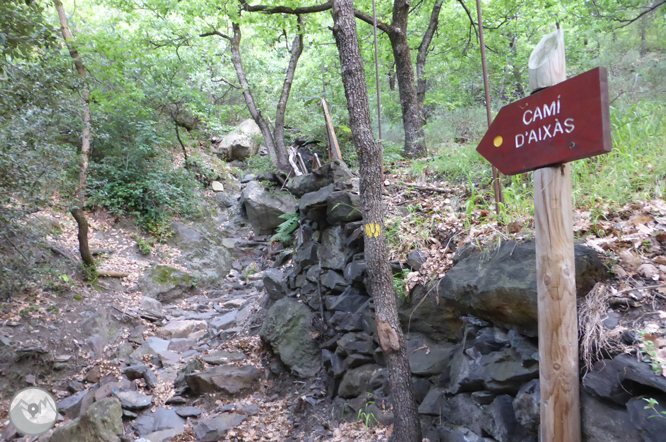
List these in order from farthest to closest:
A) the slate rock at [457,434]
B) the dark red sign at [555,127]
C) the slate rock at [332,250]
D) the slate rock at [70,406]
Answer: the slate rock at [332,250] → the slate rock at [70,406] → the slate rock at [457,434] → the dark red sign at [555,127]

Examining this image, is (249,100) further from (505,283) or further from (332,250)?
(505,283)

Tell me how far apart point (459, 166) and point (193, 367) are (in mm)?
5253

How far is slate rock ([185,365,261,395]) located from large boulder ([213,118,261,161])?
42.7 feet

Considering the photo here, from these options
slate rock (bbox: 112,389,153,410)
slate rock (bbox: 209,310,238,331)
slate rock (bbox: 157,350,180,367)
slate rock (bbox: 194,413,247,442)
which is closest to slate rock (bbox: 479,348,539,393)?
slate rock (bbox: 194,413,247,442)

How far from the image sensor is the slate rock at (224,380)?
17.8 feet

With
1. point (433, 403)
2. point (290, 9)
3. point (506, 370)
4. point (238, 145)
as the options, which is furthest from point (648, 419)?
point (238, 145)

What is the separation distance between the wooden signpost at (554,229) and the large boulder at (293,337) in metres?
3.97

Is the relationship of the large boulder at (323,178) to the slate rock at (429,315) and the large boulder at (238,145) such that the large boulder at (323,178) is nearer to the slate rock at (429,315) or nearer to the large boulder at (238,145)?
the slate rock at (429,315)

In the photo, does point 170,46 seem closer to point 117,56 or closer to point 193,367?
point 117,56

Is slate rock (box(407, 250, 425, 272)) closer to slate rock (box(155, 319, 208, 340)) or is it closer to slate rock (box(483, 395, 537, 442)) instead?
slate rock (box(483, 395, 537, 442))

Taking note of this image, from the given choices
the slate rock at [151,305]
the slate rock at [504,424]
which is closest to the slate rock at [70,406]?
the slate rock at [151,305]

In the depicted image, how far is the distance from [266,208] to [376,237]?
26.2 ft

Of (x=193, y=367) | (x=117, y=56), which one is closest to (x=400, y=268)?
(x=193, y=367)

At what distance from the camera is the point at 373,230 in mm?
3756
